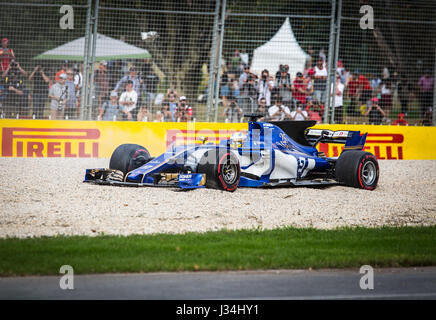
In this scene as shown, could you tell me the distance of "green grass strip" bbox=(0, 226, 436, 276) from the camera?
6156 millimetres

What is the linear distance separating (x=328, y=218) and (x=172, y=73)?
7811 mm

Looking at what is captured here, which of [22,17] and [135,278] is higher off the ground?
[22,17]

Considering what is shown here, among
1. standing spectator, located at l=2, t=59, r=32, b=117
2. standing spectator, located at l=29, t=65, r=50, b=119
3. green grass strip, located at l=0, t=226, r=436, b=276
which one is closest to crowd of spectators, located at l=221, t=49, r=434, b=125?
standing spectator, located at l=29, t=65, r=50, b=119

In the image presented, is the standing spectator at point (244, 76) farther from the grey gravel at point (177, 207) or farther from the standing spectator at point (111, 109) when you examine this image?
the grey gravel at point (177, 207)

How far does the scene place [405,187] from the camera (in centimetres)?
1268

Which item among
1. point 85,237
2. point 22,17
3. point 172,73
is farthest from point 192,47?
point 85,237

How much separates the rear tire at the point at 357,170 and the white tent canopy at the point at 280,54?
4224mm

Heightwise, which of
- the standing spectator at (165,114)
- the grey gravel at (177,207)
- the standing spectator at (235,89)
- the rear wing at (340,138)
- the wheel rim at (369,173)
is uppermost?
the standing spectator at (235,89)

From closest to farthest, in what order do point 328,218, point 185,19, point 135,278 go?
point 135,278
point 328,218
point 185,19

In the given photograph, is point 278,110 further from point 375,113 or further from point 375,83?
point 375,83

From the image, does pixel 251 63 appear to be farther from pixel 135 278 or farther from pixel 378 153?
pixel 135 278

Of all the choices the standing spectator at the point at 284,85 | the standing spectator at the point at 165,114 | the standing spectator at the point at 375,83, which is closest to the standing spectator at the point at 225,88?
the standing spectator at the point at 284,85

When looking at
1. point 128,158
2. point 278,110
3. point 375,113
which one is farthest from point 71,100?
point 375,113

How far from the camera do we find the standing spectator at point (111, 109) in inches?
608
